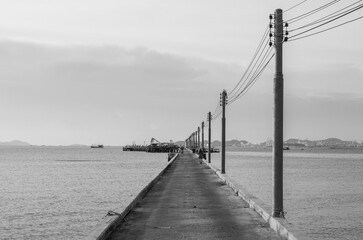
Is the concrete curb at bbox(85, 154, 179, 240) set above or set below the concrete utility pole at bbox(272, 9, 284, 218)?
below

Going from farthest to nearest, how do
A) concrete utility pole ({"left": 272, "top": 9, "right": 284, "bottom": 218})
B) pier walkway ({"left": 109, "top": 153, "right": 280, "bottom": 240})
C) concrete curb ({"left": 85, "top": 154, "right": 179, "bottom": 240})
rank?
1. concrete utility pole ({"left": 272, "top": 9, "right": 284, "bottom": 218})
2. pier walkway ({"left": 109, "top": 153, "right": 280, "bottom": 240})
3. concrete curb ({"left": 85, "top": 154, "right": 179, "bottom": 240})

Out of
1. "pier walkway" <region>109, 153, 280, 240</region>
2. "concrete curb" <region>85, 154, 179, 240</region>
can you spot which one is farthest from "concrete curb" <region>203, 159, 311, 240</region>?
"concrete curb" <region>85, 154, 179, 240</region>

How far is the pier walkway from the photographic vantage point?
13469 millimetres

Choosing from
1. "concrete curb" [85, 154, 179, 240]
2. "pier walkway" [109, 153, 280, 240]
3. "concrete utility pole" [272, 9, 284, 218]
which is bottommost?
"pier walkway" [109, 153, 280, 240]

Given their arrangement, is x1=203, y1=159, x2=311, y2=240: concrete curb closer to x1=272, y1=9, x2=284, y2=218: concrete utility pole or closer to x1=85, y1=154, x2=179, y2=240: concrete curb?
x1=272, y1=9, x2=284, y2=218: concrete utility pole

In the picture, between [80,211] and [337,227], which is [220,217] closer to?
[337,227]

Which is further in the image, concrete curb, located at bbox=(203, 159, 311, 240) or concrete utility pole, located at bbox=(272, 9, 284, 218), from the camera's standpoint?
concrete utility pole, located at bbox=(272, 9, 284, 218)

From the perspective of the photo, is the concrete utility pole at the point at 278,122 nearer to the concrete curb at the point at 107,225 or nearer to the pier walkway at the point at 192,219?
the pier walkway at the point at 192,219

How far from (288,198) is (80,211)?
14.9 meters

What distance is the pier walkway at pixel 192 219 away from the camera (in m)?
13.5

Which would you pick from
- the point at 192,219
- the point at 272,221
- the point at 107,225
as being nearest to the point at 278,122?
the point at 272,221

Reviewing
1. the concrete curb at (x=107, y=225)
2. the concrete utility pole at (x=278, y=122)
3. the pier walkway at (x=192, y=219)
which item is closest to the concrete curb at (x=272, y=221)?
the pier walkway at (x=192, y=219)

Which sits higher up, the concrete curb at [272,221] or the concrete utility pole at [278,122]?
the concrete utility pole at [278,122]

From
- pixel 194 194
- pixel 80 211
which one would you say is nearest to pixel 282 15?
pixel 194 194
